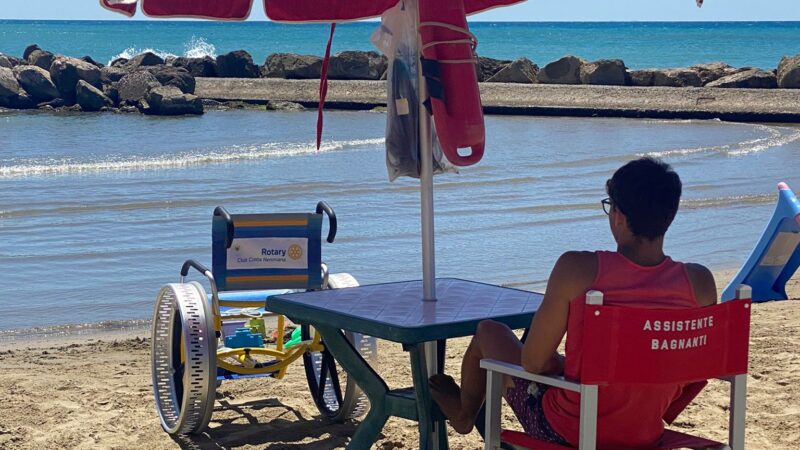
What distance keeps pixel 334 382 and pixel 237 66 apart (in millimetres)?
34877

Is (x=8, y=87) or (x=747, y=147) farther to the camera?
(x=8, y=87)

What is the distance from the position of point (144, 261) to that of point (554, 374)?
716cm

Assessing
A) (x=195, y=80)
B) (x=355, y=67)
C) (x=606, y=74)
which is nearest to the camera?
(x=606, y=74)

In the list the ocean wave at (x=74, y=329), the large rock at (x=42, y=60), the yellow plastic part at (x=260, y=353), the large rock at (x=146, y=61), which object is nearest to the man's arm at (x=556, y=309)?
the yellow plastic part at (x=260, y=353)

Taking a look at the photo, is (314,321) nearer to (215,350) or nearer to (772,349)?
(215,350)

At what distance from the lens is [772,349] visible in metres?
6.65

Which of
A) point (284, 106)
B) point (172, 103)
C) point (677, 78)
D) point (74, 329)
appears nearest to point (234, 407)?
point (74, 329)

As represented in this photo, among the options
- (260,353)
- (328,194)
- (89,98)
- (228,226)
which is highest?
(228,226)

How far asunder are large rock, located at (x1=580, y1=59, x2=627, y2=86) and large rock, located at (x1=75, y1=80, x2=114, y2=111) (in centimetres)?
1396

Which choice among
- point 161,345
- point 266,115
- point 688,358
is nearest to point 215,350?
point 161,345

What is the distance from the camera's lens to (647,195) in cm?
339

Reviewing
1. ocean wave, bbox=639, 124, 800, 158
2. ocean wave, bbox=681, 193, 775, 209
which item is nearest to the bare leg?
ocean wave, bbox=681, 193, 775, 209

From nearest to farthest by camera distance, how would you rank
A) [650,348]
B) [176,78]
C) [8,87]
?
1. [650,348]
2. [8,87]
3. [176,78]

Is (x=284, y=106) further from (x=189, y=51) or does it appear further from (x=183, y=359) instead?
(x=189, y=51)
